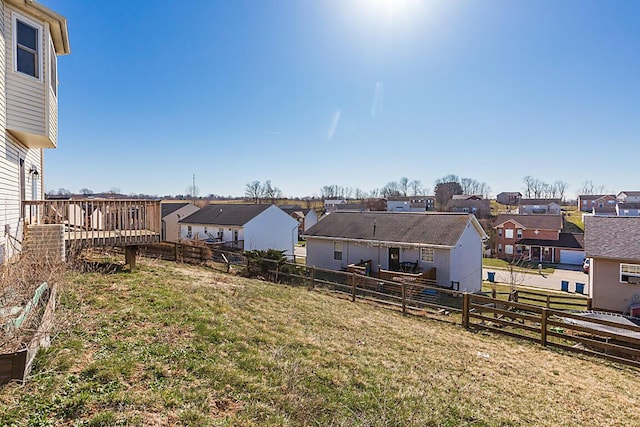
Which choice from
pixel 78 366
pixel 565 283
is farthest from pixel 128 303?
→ pixel 565 283

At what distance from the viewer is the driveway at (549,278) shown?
28936 millimetres

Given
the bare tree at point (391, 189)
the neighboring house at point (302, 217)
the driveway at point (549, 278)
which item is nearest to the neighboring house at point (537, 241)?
the driveway at point (549, 278)

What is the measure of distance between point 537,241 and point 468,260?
1128 inches

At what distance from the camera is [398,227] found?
23219mm

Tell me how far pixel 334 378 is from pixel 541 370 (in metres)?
4.94

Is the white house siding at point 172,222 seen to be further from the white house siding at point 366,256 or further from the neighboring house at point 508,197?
the neighboring house at point 508,197

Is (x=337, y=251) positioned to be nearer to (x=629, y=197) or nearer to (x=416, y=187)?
(x=629, y=197)

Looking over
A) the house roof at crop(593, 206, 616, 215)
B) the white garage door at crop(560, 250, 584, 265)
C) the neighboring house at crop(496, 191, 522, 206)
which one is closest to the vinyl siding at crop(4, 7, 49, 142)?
the white garage door at crop(560, 250, 584, 265)

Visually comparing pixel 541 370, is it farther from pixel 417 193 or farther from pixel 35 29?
pixel 417 193

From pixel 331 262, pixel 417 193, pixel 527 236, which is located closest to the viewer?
pixel 331 262

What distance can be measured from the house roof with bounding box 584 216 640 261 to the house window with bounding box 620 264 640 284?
2.26 ft

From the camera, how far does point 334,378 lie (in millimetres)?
5258

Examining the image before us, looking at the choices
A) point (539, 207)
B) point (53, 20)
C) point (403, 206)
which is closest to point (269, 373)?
point (53, 20)

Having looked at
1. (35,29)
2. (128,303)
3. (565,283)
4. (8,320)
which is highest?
(35,29)
